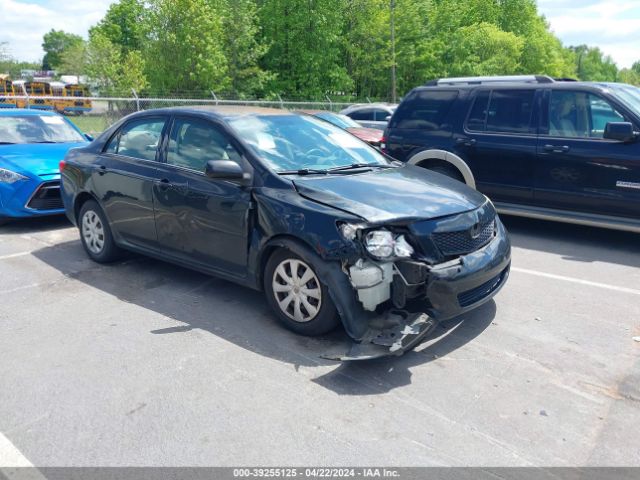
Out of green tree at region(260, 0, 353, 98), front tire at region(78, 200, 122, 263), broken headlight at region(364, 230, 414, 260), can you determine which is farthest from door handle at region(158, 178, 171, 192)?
green tree at region(260, 0, 353, 98)

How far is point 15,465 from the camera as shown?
9.31 feet

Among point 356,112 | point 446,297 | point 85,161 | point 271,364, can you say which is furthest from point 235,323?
point 356,112

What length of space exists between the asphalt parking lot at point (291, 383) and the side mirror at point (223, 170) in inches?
46.1

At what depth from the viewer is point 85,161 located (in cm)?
621

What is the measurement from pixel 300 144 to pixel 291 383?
2.25 metres

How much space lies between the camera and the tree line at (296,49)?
26062 millimetres

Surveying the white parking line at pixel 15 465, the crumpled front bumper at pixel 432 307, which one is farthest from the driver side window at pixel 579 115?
the white parking line at pixel 15 465

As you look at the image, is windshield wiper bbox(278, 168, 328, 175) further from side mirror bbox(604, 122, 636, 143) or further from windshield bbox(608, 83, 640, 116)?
windshield bbox(608, 83, 640, 116)

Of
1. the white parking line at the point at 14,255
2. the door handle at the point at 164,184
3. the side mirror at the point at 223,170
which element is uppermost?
the side mirror at the point at 223,170

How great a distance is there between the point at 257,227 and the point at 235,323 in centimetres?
81

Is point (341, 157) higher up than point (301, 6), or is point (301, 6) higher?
point (301, 6)

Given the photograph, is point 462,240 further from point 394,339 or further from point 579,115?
point 579,115

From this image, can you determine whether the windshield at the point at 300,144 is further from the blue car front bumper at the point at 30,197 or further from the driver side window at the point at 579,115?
the blue car front bumper at the point at 30,197

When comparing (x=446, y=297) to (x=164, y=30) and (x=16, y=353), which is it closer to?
(x=16, y=353)
